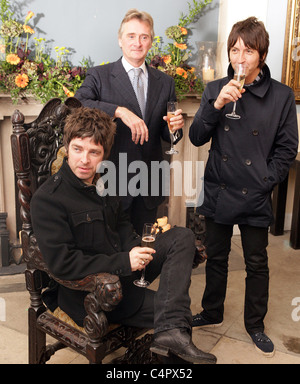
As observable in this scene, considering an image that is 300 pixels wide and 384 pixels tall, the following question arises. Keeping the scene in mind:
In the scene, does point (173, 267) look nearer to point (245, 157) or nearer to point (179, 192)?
point (245, 157)

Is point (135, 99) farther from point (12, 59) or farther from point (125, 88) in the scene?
point (12, 59)

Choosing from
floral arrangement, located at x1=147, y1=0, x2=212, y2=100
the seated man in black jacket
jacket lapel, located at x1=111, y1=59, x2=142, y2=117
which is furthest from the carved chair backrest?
floral arrangement, located at x1=147, y1=0, x2=212, y2=100

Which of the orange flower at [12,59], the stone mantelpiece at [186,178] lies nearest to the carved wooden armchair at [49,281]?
the orange flower at [12,59]

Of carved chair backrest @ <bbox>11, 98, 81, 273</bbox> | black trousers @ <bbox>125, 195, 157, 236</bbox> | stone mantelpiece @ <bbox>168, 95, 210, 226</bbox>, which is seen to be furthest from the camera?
stone mantelpiece @ <bbox>168, 95, 210, 226</bbox>

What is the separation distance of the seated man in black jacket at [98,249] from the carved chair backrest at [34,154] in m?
0.15

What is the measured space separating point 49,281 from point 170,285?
1.85ft

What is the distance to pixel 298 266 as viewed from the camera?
361cm

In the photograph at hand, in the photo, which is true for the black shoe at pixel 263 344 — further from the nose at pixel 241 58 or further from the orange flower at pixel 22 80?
the orange flower at pixel 22 80

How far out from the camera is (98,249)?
182 centimetres

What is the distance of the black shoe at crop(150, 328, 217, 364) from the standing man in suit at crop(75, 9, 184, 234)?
98cm

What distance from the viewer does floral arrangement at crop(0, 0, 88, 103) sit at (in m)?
3.25

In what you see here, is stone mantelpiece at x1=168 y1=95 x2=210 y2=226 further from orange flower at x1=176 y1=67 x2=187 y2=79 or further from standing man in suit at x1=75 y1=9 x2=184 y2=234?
standing man in suit at x1=75 y1=9 x2=184 y2=234
